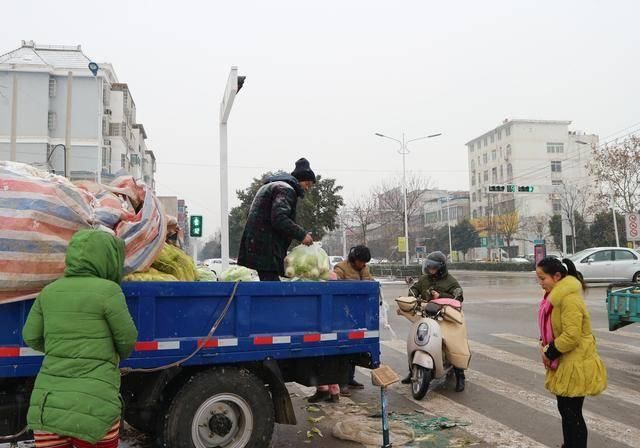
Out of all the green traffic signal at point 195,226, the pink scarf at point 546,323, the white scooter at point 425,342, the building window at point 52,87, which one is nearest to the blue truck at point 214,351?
the pink scarf at point 546,323

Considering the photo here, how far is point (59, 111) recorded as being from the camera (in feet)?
141

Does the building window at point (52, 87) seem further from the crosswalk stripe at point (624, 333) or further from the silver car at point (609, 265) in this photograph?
the crosswalk stripe at point (624, 333)

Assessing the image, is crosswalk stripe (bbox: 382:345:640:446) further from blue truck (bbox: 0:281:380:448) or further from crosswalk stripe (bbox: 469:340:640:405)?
blue truck (bbox: 0:281:380:448)

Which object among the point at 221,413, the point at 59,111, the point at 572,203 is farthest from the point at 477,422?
the point at 572,203

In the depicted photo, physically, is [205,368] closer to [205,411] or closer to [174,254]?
[205,411]

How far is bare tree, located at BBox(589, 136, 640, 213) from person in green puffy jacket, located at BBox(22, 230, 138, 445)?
34.2 metres

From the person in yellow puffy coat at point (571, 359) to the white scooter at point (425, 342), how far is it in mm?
2164

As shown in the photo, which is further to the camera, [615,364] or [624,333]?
[624,333]

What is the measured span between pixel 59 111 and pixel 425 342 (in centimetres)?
4389

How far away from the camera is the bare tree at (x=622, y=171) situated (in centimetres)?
3147

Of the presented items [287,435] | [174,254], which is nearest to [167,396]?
[174,254]

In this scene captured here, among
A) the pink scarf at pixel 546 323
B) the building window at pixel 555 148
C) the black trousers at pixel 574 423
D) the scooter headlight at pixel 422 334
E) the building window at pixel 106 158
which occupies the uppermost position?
the building window at pixel 555 148

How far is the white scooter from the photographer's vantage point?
6.17 meters

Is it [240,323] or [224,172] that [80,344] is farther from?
[224,172]
